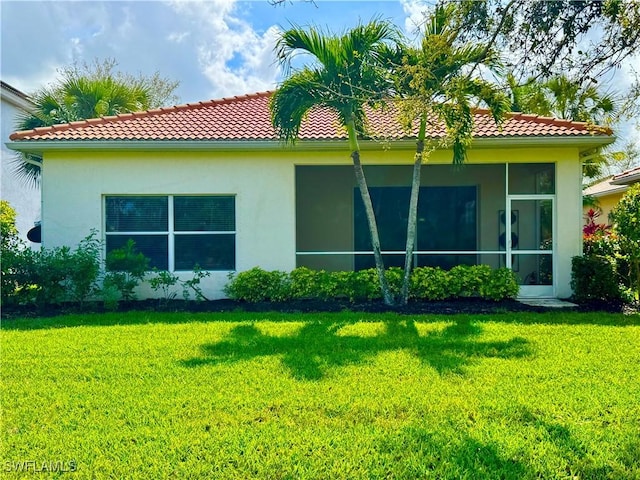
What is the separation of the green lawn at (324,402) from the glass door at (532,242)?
11.4ft

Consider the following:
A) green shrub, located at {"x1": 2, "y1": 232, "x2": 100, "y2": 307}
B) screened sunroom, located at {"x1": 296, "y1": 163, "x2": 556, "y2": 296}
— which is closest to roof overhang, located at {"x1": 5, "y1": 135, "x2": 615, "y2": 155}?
green shrub, located at {"x1": 2, "y1": 232, "x2": 100, "y2": 307}

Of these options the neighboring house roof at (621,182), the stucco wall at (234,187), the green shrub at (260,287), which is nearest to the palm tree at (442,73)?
the stucco wall at (234,187)

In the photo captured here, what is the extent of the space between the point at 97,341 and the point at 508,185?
9.70 metres

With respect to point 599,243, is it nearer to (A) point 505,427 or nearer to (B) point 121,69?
(A) point 505,427

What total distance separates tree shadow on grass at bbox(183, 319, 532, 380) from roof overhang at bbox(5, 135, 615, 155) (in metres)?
4.50

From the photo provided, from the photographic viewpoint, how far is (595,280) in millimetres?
9703

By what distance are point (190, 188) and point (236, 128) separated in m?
1.89

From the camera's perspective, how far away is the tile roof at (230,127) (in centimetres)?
1020

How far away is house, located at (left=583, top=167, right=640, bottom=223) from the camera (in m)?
15.8

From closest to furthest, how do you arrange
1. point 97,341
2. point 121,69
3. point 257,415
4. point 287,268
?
point 257,415
point 97,341
point 287,268
point 121,69

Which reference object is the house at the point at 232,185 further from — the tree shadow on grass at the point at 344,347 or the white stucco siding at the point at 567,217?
the tree shadow on grass at the point at 344,347

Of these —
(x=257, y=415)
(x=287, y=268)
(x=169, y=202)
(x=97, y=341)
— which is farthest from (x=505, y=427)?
(x=169, y=202)

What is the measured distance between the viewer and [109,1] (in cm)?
1014

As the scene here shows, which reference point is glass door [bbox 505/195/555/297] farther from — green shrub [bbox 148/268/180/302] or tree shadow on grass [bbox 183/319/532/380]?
green shrub [bbox 148/268/180/302]
